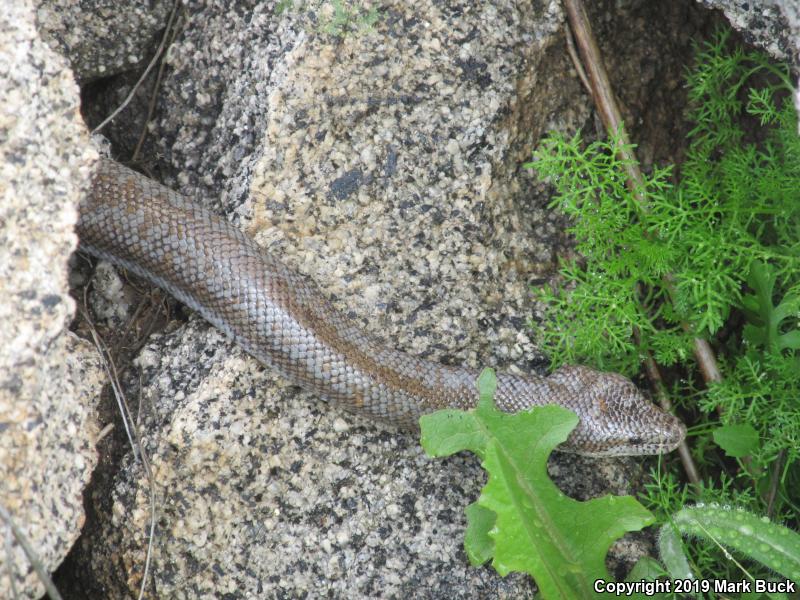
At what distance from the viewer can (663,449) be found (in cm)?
363

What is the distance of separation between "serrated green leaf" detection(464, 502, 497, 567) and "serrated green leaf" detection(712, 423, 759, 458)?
1.02 meters

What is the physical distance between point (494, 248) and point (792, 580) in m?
1.75

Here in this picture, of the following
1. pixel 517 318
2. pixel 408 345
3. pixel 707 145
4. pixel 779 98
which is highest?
pixel 779 98

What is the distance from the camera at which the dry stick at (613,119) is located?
12.2ft

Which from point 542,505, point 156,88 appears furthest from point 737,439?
point 156,88

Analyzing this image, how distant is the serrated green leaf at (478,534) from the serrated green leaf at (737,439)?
3.34 feet

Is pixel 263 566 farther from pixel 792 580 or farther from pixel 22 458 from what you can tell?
pixel 792 580

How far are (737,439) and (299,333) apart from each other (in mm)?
1845

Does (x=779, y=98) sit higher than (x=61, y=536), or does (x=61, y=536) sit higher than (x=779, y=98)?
(x=779, y=98)

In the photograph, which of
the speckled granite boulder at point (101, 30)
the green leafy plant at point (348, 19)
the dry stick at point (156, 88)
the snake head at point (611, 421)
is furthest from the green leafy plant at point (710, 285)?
the speckled granite boulder at point (101, 30)

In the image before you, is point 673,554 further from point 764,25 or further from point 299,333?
point 764,25

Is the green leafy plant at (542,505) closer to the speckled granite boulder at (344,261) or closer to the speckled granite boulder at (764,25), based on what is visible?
the speckled granite boulder at (344,261)

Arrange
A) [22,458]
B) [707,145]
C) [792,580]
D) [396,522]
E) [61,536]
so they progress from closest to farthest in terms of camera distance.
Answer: [22,458] < [61,536] < [792,580] < [396,522] < [707,145]

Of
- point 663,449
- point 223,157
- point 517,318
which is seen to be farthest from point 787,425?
point 223,157
